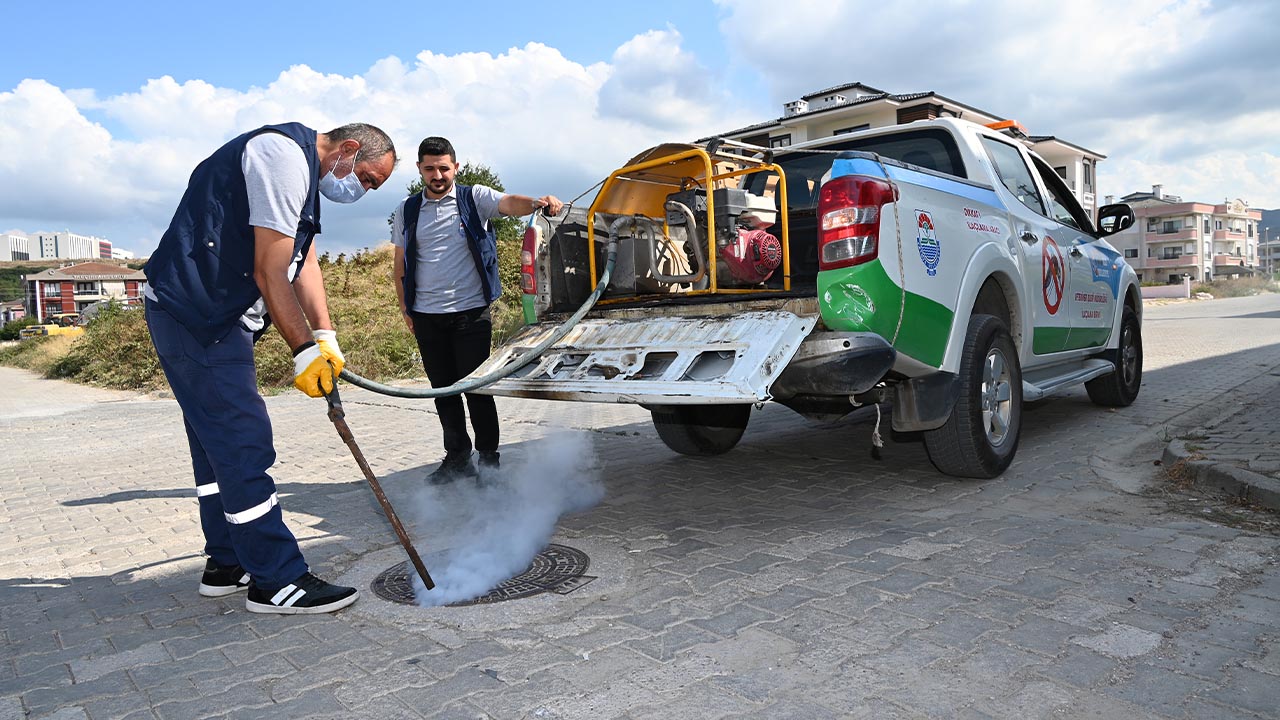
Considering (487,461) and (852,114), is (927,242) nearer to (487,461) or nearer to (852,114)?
(487,461)

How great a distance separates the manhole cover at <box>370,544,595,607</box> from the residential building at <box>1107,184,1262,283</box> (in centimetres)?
8734

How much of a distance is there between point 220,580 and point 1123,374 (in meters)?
6.77

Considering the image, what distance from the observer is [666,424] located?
5.70 metres

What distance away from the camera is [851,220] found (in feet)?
12.1

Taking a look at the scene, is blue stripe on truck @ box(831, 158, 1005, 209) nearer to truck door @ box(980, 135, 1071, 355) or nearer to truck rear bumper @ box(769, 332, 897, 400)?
truck door @ box(980, 135, 1071, 355)

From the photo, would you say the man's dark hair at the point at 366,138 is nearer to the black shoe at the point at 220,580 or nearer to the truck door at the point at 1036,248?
the black shoe at the point at 220,580

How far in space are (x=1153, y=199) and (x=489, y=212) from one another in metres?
97.0

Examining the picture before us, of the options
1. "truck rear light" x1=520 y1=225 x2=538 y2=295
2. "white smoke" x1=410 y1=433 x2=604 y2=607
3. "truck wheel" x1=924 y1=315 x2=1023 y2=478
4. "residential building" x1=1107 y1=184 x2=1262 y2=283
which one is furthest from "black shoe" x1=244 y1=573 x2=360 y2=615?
"residential building" x1=1107 y1=184 x2=1262 y2=283

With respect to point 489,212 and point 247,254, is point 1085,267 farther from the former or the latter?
point 247,254

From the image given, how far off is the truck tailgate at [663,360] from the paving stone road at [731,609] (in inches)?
26.7

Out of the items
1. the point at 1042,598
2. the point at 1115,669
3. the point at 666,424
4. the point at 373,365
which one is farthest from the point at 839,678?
the point at 373,365

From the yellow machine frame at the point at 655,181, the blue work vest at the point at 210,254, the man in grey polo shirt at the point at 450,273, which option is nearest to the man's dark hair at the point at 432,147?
the man in grey polo shirt at the point at 450,273

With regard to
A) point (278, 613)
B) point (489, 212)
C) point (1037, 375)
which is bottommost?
point (278, 613)

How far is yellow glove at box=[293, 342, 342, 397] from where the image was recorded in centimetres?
303
